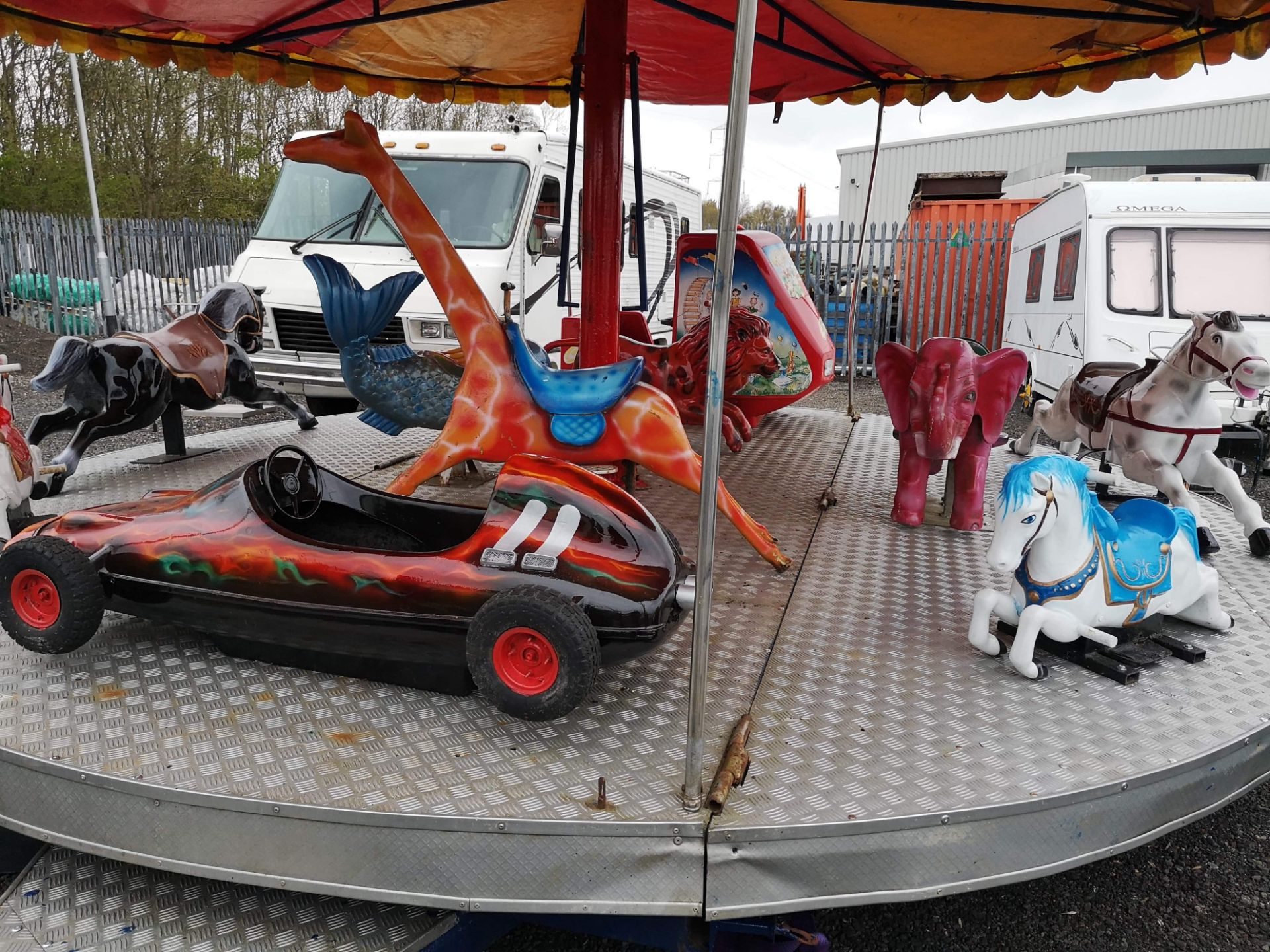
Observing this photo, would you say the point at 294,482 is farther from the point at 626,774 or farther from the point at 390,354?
the point at 626,774

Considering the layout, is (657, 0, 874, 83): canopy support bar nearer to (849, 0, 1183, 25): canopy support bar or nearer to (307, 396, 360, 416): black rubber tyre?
(849, 0, 1183, 25): canopy support bar

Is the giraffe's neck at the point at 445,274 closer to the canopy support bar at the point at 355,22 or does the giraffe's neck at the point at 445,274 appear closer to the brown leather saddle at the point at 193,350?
the canopy support bar at the point at 355,22

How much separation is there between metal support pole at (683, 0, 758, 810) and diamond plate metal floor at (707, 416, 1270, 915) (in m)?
0.20

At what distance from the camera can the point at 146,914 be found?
73.8 inches

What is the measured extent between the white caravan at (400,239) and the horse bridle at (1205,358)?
4657 mm

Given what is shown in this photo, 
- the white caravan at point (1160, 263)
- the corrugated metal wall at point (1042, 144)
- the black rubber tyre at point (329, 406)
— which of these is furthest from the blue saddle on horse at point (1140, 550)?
the corrugated metal wall at point (1042, 144)

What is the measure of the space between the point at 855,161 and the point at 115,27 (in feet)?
77.4

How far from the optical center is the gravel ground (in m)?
2.31

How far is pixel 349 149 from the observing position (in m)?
3.25

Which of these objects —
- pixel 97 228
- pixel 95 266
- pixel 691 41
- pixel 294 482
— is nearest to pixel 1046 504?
pixel 294 482

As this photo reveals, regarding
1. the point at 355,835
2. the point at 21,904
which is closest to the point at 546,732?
the point at 355,835

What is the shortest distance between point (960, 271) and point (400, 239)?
31.3ft

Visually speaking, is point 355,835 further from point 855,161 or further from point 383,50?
point 855,161

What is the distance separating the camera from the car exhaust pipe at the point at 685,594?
2176 mm
